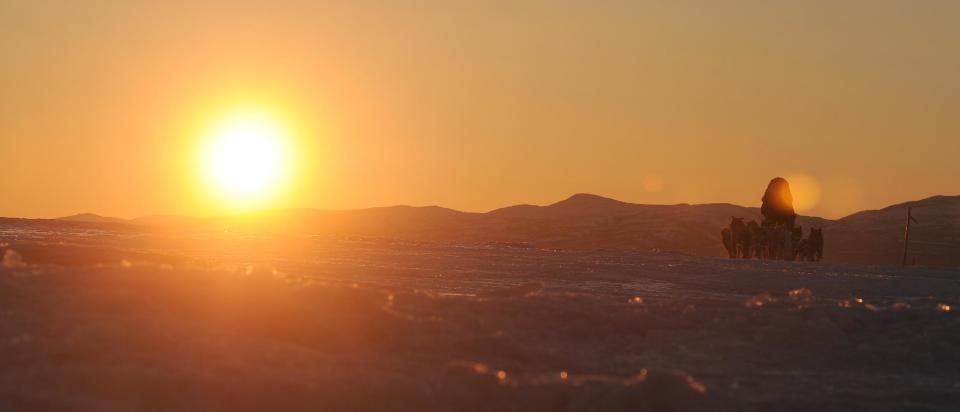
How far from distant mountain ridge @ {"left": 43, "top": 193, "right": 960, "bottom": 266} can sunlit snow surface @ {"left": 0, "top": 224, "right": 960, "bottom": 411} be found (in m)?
81.7

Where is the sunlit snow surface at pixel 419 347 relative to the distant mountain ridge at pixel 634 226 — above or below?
below

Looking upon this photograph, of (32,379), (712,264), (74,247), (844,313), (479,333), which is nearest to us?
(32,379)

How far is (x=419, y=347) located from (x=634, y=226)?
13376cm

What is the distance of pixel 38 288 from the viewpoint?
937 centimetres

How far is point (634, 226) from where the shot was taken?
5586 inches

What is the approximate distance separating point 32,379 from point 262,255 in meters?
15.3

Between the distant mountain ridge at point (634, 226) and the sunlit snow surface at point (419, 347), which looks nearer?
the sunlit snow surface at point (419, 347)

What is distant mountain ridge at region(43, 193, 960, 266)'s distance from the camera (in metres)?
115

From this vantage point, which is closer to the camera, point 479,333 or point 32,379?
point 32,379

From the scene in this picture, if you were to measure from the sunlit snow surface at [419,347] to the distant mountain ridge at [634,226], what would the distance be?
268 feet

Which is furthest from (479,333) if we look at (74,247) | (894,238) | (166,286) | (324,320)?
(894,238)

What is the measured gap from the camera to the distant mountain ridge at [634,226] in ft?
377

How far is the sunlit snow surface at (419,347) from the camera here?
755cm

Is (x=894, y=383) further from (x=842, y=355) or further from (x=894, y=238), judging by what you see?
(x=894, y=238)
